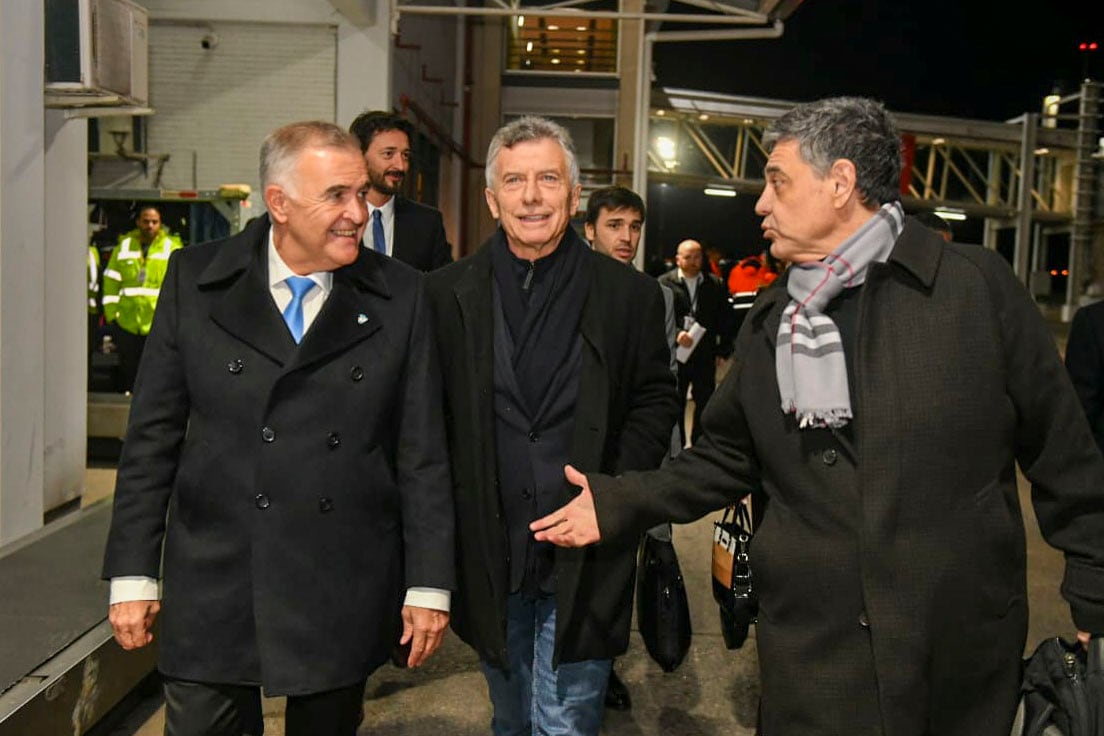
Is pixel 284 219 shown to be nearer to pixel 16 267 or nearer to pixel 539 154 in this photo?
pixel 539 154

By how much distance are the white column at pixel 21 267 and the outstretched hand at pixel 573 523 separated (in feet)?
12.9

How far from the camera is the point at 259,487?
8.29ft

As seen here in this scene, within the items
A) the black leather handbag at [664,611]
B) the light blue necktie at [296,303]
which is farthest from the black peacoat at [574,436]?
the light blue necktie at [296,303]

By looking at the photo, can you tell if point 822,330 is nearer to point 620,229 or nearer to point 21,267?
point 620,229

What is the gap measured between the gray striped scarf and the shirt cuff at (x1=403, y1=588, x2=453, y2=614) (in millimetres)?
968

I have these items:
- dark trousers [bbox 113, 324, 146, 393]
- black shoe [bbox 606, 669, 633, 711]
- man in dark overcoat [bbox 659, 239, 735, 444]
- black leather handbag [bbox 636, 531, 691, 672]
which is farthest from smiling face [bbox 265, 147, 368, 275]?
dark trousers [bbox 113, 324, 146, 393]

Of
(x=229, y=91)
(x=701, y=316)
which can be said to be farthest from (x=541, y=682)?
(x=229, y=91)

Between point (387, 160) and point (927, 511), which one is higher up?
point (387, 160)

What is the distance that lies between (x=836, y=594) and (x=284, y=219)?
1562 millimetres

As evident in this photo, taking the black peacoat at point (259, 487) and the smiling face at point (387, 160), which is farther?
the smiling face at point (387, 160)

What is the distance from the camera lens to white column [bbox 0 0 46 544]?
5.53m

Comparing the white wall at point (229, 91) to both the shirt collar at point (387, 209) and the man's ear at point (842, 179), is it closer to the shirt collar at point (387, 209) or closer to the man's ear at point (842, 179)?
the shirt collar at point (387, 209)

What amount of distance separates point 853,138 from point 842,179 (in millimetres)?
91

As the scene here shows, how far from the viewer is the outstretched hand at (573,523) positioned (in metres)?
2.79
